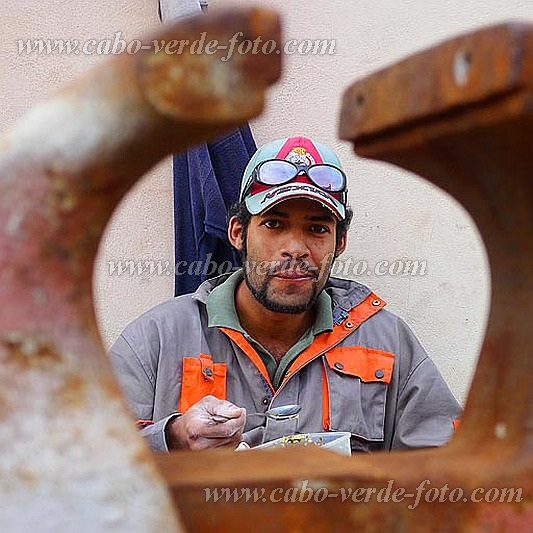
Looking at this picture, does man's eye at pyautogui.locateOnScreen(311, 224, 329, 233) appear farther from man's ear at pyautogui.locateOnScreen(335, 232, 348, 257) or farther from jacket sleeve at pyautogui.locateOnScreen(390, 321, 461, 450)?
jacket sleeve at pyautogui.locateOnScreen(390, 321, 461, 450)

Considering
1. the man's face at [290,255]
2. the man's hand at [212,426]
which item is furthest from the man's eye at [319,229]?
the man's hand at [212,426]

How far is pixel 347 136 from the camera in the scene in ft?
1.99

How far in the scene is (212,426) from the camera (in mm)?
1401

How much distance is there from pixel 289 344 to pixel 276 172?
1.17ft

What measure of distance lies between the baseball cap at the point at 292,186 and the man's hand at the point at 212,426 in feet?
1.58

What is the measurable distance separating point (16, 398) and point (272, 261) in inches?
51.6

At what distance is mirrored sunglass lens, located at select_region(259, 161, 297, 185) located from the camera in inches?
69.6

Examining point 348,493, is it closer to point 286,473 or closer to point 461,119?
point 286,473

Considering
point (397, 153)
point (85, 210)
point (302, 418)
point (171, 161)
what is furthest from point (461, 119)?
point (171, 161)

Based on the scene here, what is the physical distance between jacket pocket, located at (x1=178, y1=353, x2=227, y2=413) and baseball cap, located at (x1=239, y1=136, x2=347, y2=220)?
32cm

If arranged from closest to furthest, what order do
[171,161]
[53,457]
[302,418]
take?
[53,457] < [302,418] < [171,161]

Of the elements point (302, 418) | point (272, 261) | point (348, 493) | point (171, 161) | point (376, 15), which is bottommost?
point (302, 418)

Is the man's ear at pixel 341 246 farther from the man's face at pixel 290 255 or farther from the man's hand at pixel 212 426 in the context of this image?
the man's hand at pixel 212 426

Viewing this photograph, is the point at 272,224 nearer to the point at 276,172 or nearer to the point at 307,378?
the point at 276,172
